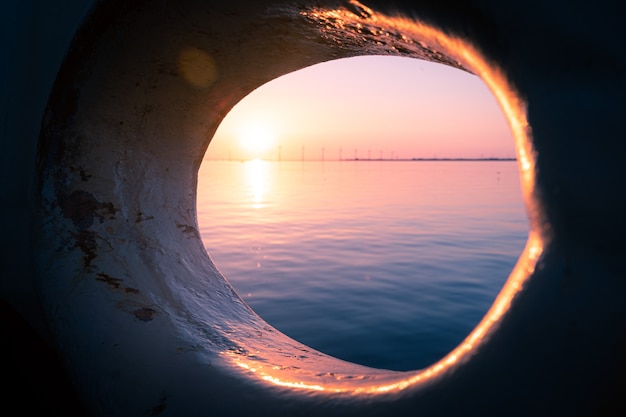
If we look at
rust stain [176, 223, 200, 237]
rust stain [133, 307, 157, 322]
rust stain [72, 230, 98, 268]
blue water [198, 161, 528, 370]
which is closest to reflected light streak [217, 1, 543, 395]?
rust stain [133, 307, 157, 322]

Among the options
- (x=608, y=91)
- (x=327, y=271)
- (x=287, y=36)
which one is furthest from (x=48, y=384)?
(x=327, y=271)

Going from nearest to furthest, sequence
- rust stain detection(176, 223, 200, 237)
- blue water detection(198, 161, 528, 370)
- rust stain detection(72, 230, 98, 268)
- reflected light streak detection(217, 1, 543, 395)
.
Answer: reflected light streak detection(217, 1, 543, 395) → rust stain detection(72, 230, 98, 268) → rust stain detection(176, 223, 200, 237) → blue water detection(198, 161, 528, 370)

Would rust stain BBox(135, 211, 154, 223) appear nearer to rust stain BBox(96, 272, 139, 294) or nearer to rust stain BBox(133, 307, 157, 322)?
rust stain BBox(96, 272, 139, 294)

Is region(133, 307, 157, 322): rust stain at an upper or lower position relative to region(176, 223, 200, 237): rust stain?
lower

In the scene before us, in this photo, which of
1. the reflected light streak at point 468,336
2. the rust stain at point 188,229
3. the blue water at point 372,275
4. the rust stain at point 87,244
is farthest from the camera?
the blue water at point 372,275

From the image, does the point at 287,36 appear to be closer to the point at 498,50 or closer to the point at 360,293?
the point at 498,50

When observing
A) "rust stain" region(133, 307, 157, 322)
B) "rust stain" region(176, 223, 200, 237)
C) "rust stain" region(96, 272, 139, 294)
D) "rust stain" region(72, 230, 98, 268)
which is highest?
"rust stain" region(176, 223, 200, 237)

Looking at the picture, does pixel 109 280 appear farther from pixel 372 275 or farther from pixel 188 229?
pixel 372 275

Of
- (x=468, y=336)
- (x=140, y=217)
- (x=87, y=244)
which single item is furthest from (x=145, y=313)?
(x=468, y=336)

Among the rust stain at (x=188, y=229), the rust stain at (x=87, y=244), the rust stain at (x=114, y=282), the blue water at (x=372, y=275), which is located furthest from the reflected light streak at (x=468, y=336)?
the blue water at (x=372, y=275)

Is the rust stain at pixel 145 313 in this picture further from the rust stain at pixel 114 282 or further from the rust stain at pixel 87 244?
the rust stain at pixel 87 244
